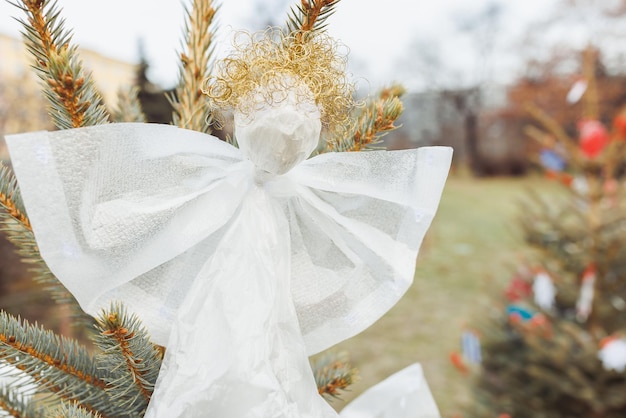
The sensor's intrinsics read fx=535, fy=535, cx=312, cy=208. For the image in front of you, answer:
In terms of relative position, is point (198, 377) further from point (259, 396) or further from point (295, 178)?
point (295, 178)

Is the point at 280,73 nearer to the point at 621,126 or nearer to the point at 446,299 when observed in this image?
the point at 621,126

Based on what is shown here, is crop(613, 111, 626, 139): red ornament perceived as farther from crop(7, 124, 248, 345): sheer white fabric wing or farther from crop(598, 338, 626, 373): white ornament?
crop(7, 124, 248, 345): sheer white fabric wing

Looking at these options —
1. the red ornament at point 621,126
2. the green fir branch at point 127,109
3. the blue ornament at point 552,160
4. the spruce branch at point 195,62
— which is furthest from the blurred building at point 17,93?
the spruce branch at point 195,62

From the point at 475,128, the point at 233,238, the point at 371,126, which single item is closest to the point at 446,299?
the point at 371,126

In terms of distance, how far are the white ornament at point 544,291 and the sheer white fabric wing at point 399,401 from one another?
1.55 meters

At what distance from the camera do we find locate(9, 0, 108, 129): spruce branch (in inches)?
19.4

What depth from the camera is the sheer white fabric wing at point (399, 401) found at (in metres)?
0.67

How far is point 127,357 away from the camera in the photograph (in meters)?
0.49

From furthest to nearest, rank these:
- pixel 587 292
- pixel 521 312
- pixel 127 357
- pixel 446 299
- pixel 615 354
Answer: pixel 446 299 < pixel 521 312 < pixel 587 292 < pixel 615 354 < pixel 127 357

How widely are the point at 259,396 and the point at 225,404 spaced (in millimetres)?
30

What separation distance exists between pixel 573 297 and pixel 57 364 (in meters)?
1.95

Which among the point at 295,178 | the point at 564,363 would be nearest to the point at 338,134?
the point at 295,178

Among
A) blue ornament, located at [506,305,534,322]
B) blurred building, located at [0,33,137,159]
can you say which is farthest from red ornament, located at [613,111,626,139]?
blurred building, located at [0,33,137,159]

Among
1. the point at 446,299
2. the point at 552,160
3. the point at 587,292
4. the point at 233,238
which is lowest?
the point at 446,299
